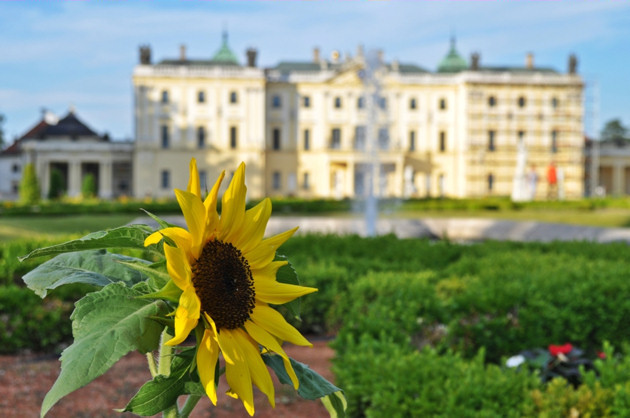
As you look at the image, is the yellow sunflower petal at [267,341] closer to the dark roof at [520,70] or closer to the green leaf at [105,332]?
the green leaf at [105,332]

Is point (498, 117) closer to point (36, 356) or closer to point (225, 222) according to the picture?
point (36, 356)

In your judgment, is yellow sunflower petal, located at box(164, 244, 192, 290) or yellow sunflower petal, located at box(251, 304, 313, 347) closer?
yellow sunflower petal, located at box(164, 244, 192, 290)

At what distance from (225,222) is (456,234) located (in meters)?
17.0

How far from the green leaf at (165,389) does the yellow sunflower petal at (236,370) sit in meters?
0.06

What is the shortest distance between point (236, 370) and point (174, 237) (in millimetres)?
196

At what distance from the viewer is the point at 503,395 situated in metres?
3.03

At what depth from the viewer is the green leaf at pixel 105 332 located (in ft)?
2.61

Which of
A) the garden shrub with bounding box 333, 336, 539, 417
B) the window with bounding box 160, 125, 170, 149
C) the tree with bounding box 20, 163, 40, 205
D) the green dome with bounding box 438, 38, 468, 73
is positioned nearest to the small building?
the window with bounding box 160, 125, 170, 149

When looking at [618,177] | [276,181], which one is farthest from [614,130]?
[276,181]

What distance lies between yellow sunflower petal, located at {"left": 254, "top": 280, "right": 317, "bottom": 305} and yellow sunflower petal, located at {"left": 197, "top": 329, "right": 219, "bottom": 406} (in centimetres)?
11

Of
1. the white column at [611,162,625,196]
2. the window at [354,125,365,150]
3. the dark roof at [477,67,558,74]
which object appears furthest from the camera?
the white column at [611,162,625,196]

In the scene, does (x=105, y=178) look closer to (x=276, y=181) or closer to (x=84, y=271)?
(x=276, y=181)

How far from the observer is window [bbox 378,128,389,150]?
5067cm

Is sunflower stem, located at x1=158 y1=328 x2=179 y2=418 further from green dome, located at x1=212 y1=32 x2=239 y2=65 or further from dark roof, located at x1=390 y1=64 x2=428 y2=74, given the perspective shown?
green dome, located at x1=212 y1=32 x2=239 y2=65
